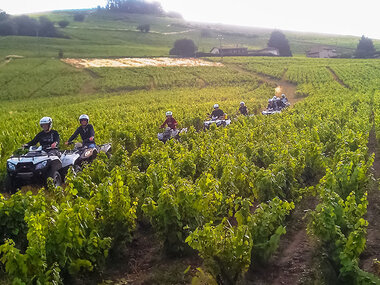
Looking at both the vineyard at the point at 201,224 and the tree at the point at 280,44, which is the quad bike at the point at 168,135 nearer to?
the vineyard at the point at 201,224

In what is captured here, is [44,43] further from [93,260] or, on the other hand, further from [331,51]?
[93,260]

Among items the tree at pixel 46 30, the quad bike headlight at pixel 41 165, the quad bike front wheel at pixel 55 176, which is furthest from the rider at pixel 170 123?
the tree at pixel 46 30

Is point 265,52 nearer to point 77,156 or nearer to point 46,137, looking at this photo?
point 77,156

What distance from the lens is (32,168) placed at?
9469 mm

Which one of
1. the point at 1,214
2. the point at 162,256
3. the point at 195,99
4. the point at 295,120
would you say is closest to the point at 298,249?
the point at 162,256

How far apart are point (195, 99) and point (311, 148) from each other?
28893mm

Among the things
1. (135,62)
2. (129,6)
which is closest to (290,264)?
(135,62)

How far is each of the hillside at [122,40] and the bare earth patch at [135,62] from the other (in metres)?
7.82

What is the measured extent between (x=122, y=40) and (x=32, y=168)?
11402 cm

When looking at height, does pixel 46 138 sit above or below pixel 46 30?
below

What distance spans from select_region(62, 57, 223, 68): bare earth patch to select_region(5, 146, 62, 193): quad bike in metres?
62.0

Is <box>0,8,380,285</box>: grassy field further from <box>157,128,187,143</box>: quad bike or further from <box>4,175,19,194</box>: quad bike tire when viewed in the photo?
<box>157,128,187,143</box>: quad bike

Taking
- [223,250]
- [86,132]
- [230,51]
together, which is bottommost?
[86,132]

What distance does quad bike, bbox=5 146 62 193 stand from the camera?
9422 millimetres
